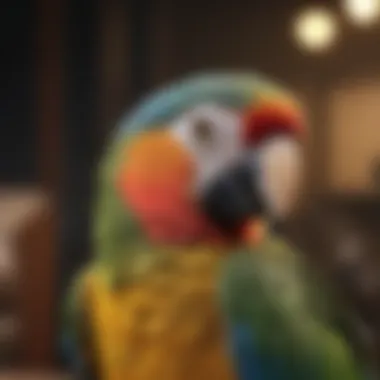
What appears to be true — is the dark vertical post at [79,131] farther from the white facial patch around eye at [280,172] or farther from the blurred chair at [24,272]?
the white facial patch around eye at [280,172]

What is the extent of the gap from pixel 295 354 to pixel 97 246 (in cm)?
18

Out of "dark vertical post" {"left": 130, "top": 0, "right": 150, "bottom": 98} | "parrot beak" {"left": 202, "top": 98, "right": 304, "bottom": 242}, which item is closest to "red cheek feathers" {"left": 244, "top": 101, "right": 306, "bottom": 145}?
"parrot beak" {"left": 202, "top": 98, "right": 304, "bottom": 242}

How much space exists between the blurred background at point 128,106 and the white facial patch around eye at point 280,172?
0.03m

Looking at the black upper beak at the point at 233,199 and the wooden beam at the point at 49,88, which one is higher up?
the wooden beam at the point at 49,88

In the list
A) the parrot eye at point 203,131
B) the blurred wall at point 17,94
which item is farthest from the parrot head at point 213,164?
the blurred wall at point 17,94

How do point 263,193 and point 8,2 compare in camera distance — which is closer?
point 263,193

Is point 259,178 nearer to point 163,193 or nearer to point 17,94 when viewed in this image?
point 163,193

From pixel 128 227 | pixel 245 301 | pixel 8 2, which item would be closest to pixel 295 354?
pixel 245 301

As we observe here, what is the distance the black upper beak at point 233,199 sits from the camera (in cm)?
65

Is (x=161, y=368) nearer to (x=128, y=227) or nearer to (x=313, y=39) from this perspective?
(x=128, y=227)

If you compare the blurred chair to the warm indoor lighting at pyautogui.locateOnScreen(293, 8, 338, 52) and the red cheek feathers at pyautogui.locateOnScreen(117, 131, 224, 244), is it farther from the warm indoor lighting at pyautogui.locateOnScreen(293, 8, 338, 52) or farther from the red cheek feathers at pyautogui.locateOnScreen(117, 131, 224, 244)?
the warm indoor lighting at pyautogui.locateOnScreen(293, 8, 338, 52)

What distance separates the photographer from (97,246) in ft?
2.31

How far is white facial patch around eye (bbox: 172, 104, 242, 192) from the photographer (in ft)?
2.14

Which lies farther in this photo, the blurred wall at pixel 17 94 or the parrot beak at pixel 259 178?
the blurred wall at pixel 17 94
